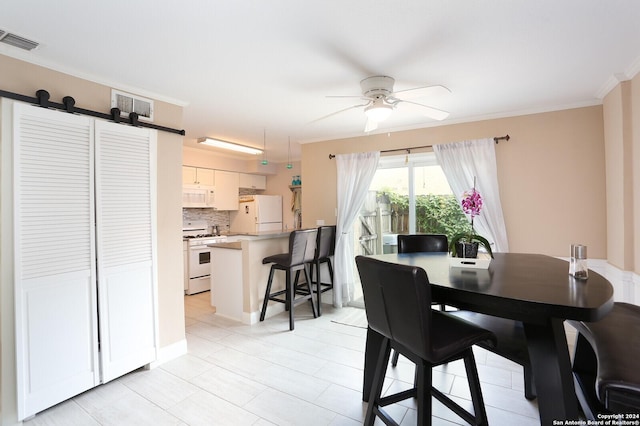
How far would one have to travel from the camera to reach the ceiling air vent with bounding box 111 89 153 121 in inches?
93.3

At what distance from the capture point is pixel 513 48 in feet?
6.33

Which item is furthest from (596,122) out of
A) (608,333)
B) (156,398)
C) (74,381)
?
(74,381)

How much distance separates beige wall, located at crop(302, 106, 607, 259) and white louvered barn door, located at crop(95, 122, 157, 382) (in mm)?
3228

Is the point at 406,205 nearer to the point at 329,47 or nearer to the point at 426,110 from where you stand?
the point at 426,110

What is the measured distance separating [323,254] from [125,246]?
7.45ft

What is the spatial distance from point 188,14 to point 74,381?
2.49m

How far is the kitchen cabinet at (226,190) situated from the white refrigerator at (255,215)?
0.66ft

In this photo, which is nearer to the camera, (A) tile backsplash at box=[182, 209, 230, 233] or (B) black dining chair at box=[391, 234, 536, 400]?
(B) black dining chair at box=[391, 234, 536, 400]

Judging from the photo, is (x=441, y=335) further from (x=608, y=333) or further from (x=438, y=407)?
(x=438, y=407)

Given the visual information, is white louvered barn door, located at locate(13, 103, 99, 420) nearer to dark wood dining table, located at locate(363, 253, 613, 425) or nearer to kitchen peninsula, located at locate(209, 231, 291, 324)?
kitchen peninsula, located at locate(209, 231, 291, 324)

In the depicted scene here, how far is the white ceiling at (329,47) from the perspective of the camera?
1531 millimetres

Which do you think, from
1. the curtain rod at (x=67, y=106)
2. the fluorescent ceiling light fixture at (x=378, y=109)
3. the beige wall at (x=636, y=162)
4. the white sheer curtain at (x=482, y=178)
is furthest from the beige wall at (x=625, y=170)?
the curtain rod at (x=67, y=106)

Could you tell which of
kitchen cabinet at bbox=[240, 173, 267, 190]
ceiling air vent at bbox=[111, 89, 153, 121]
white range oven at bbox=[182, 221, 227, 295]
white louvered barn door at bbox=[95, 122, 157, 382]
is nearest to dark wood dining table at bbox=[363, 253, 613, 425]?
white louvered barn door at bbox=[95, 122, 157, 382]

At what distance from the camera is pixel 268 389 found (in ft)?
7.21
